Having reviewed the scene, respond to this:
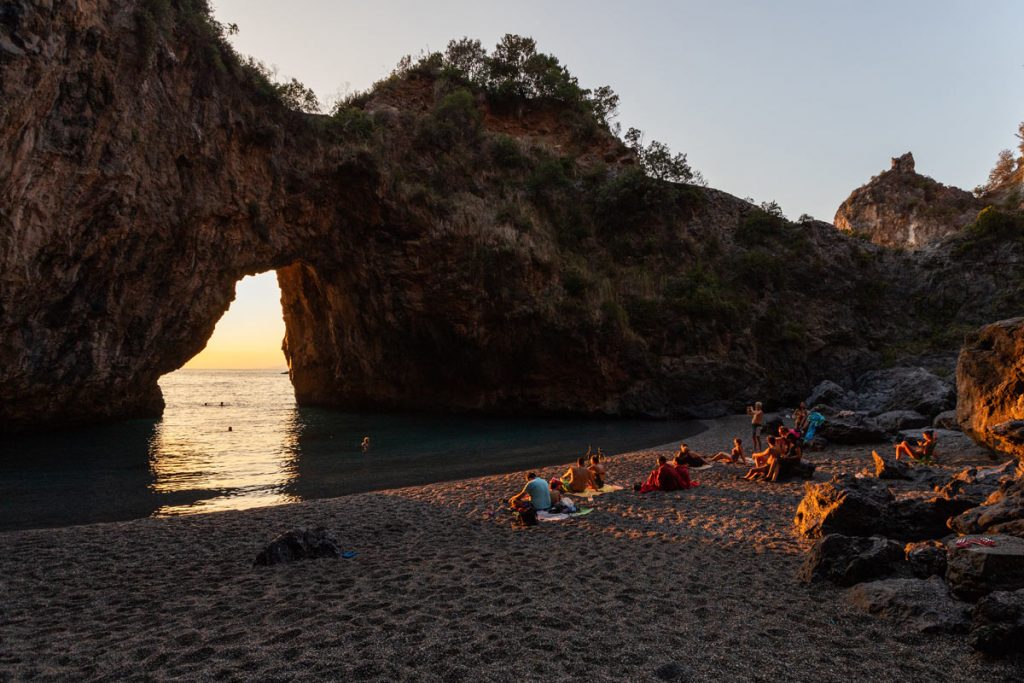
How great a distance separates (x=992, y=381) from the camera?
39.8 ft

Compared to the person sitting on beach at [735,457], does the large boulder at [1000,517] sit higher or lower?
higher

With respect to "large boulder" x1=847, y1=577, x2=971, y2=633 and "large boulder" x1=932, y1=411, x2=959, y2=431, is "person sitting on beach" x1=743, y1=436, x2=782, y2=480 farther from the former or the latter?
"large boulder" x1=932, y1=411, x2=959, y2=431

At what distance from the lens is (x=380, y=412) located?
134 ft

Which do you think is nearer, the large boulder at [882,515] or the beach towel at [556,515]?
the large boulder at [882,515]

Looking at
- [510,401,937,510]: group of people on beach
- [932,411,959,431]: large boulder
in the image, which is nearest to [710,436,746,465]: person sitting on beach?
[510,401,937,510]: group of people on beach

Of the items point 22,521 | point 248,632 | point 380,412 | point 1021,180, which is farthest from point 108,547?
point 1021,180

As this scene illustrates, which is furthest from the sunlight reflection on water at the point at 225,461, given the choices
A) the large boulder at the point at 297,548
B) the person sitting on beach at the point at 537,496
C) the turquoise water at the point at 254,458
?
the person sitting on beach at the point at 537,496

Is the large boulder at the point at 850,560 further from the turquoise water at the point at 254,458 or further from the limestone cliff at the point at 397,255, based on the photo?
the limestone cliff at the point at 397,255

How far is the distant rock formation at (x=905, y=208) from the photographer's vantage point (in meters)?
47.9

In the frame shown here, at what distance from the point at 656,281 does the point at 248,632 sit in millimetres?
34584

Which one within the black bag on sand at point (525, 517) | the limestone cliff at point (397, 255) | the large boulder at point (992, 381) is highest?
the limestone cliff at point (397, 255)

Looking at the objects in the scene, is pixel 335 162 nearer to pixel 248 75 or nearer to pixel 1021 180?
pixel 248 75

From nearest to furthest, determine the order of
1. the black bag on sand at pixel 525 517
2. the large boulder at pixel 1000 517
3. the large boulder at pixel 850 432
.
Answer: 1. the large boulder at pixel 1000 517
2. the black bag on sand at pixel 525 517
3. the large boulder at pixel 850 432

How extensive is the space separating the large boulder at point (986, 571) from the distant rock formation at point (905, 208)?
49.1 metres
